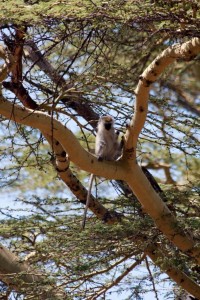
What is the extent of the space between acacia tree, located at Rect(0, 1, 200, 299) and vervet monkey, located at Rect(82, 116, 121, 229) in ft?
0.27

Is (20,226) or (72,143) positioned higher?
(20,226)

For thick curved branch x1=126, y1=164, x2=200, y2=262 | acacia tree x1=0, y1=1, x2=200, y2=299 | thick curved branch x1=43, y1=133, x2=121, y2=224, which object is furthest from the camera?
thick curved branch x1=43, y1=133, x2=121, y2=224

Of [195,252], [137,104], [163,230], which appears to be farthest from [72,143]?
[195,252]

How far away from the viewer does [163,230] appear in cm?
531

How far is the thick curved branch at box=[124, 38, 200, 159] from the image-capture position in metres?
4.18

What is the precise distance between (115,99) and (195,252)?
1192 mm

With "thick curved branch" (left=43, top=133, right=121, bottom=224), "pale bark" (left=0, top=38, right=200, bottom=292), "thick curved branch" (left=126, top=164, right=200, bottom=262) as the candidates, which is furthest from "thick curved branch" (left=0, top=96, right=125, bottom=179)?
"thick curved branch" (left=43, top=133, right=121, bottom=224)

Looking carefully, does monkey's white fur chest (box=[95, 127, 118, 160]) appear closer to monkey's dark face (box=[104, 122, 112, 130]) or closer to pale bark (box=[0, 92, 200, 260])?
monkey's dark face (box=[104, 122, 112, 130])

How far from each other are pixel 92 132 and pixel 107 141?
282 mm

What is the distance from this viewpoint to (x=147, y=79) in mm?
4488

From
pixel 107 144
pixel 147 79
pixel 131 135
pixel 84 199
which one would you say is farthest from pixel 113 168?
pixel 84 199

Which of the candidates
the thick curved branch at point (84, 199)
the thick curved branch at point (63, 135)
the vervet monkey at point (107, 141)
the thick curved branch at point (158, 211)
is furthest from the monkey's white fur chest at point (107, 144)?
the thick curved branch at point (63, 135)

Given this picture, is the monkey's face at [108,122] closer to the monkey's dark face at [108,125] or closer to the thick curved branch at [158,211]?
the monkey's dark face at [108,125]

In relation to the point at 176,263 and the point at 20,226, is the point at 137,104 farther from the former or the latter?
the point at 20,226
